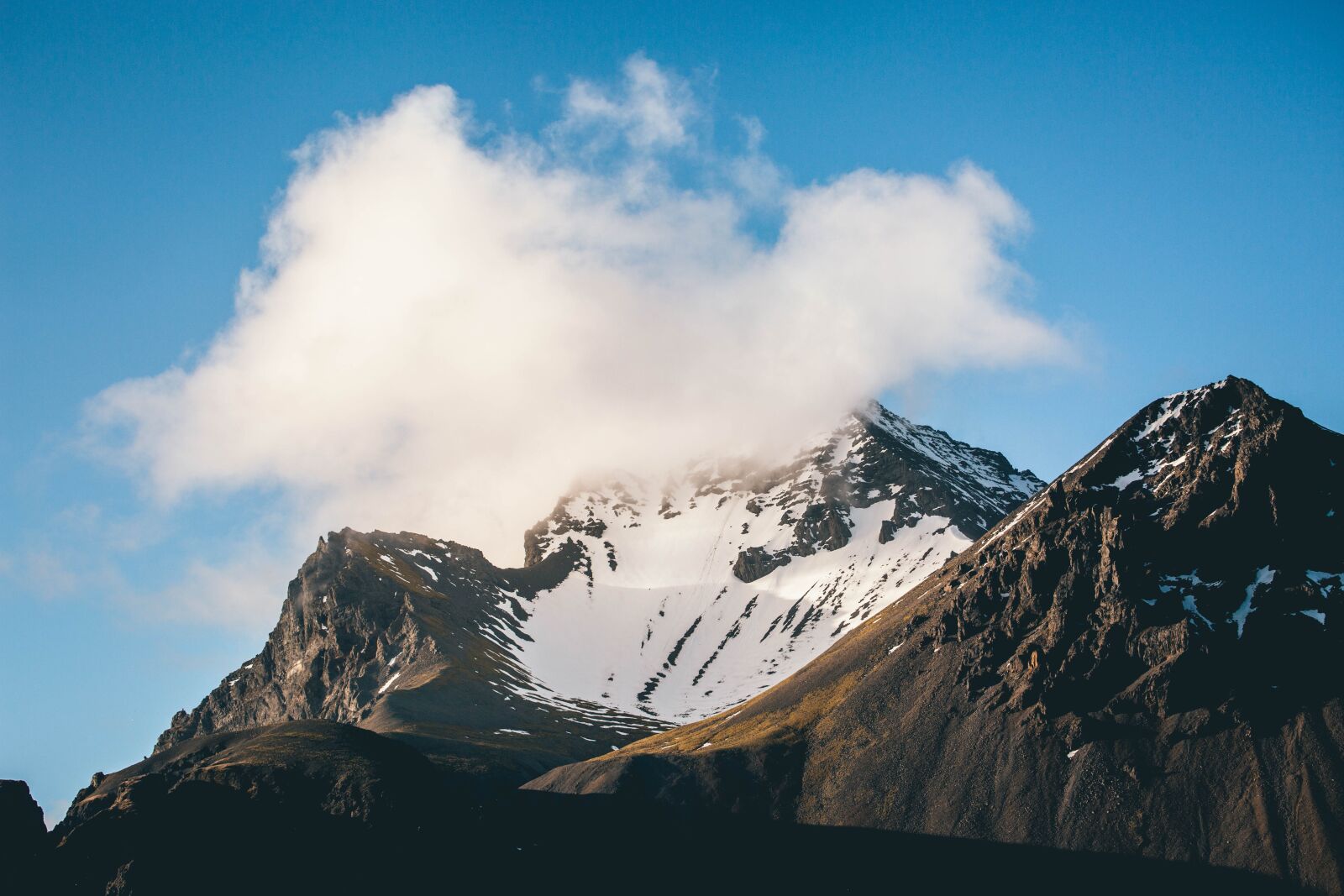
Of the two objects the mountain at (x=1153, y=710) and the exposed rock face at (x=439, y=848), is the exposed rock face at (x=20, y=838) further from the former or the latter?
the mountain at (x=1153, y=710)

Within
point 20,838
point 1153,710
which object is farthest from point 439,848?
point 1153,710

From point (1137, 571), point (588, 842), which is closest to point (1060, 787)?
point (1137, 571)

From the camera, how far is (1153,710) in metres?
173

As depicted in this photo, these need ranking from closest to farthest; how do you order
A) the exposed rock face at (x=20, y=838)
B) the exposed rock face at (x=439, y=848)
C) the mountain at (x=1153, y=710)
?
the mountain at (x=1153, y=710)
the exposed rock face at (x=20, y=838)
the exposed rock face at (x=439, y=848)

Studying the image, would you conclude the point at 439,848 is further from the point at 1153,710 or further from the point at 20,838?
the point at 1153,710

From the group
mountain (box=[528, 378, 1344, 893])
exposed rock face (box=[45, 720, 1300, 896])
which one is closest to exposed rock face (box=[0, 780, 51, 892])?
exposed rock face (box=[45, 720, 1300, 896])

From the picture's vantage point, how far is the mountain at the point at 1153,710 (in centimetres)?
15662

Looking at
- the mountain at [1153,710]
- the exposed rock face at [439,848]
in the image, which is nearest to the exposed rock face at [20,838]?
the exposed rock face at [439,848]

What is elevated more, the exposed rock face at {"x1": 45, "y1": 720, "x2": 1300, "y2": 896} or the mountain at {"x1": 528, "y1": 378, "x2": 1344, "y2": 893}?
the mountain at {"x1": 528, "y1": 378, "x2": 1344, "y2": 893}

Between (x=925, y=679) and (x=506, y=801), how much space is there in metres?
73.4

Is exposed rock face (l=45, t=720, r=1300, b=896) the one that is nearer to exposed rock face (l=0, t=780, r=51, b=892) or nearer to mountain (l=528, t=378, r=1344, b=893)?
exposed rock face (l=0, t=780, r=51, b=892)

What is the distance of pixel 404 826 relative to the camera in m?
177

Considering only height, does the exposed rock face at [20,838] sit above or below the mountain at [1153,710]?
below

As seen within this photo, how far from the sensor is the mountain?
514 feet
